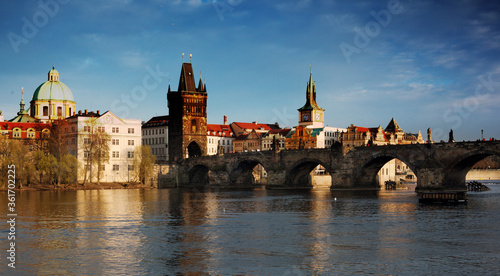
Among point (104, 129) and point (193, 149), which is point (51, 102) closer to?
point (193, 149)

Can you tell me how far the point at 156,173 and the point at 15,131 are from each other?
30.9 metres

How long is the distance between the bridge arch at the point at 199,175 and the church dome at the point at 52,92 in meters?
39.9

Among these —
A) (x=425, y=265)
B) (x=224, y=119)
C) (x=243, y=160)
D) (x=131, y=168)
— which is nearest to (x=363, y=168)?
(x=243, y=160)

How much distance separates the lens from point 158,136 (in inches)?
6344

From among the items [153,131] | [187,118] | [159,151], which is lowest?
[159,151]

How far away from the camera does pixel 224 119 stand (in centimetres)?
19838

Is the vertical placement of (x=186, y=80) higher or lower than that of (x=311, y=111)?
higher

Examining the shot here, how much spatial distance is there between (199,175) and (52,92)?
4418 cm

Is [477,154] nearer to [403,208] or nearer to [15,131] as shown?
[403,208]

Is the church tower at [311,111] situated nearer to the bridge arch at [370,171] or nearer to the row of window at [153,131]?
the row of window at [153,131]

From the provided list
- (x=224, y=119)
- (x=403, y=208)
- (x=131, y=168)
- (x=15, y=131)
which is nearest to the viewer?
(x=403, y=208)

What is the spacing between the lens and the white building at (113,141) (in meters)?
120

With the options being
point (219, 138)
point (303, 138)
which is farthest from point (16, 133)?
point (303, 138)

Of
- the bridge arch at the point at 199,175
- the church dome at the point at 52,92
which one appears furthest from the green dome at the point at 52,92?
the bridge arch at the point at 199,175
